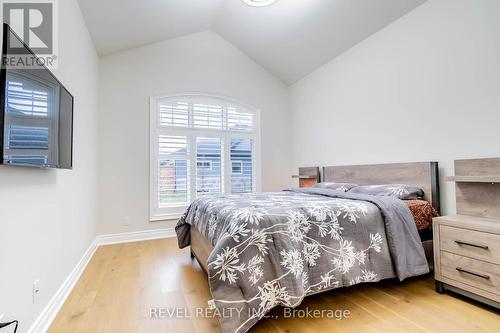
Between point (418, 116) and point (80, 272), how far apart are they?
154 inches

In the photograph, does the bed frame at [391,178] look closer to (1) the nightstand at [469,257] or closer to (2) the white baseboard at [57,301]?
(1) the nightstand at [469,257]

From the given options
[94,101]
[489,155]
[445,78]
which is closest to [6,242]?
[94,101]

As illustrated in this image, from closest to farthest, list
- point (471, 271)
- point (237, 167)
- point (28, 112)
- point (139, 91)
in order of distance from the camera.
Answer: point (28, 112)
point (471, 271)
point (139, 91)
point (237, 167)

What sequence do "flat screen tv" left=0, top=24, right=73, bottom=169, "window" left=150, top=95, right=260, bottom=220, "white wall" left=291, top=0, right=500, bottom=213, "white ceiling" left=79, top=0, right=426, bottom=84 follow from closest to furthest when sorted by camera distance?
"flat screen tv" left=0, top=24, right=73, bottom=169 < "white wall" left=291, top=0, right=500, bottom=213 < "white ceiling" left=79, top=0, right=426, bottom=84 < "window" left=150, top=95, right=260, bottom=220

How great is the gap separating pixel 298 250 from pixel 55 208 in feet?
6.04

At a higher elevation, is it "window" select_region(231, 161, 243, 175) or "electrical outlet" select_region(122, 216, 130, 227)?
"window" select_region(231, 161, 243, 175)

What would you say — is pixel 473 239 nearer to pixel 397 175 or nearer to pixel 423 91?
pixel 397 175

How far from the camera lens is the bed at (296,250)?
1.48 meters

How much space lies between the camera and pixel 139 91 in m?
3.79

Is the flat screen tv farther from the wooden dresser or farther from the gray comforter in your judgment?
the wooden dresser

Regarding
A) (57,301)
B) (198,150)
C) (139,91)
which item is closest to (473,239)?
(57,301)

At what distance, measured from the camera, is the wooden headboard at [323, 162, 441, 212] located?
2461mm

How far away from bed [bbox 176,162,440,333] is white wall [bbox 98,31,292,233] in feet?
6.27

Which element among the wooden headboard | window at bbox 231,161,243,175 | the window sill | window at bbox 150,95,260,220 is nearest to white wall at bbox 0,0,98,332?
the window sill
